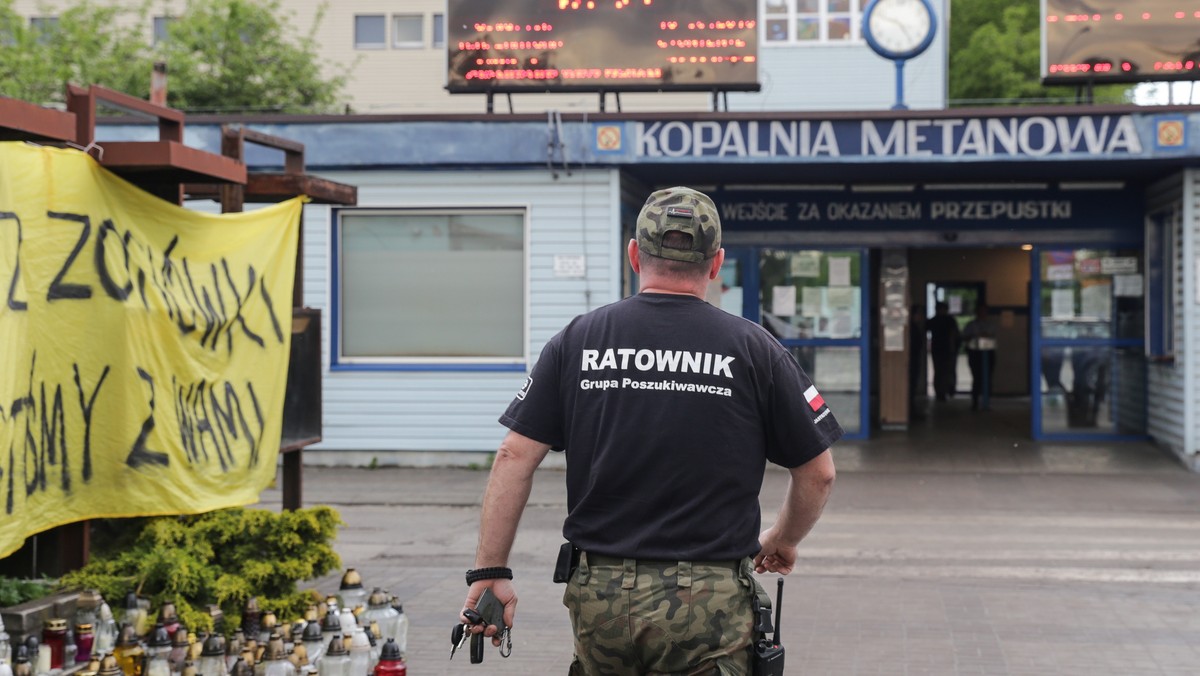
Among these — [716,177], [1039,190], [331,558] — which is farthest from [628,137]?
[331,558]

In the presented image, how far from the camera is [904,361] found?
60.5ft

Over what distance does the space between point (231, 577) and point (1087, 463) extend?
1109 centimetres

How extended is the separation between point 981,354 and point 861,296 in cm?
659

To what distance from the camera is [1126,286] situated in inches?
642

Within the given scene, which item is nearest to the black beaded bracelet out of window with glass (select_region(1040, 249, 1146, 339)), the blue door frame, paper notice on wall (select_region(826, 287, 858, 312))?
the blue door frame

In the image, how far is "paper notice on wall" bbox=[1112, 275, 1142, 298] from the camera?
16234mm

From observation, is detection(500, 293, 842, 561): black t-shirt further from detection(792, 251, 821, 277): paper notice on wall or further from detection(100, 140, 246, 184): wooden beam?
detection(792, 251, 821, 277): paper notice on wall

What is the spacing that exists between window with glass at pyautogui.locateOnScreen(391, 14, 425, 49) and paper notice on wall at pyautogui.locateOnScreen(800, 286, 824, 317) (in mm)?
24386

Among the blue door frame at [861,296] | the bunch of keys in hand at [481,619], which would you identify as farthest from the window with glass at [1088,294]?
the bunch of keys in hand at [481,619]

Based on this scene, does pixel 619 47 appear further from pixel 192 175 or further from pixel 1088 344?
pixel 192 175

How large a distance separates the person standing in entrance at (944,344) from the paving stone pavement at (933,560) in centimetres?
756

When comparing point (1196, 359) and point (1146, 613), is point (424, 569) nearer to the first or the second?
point (1146, 613)

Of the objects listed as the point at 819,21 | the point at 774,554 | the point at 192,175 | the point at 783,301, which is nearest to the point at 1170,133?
the point at 783,301

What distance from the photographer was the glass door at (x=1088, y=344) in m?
16.3
